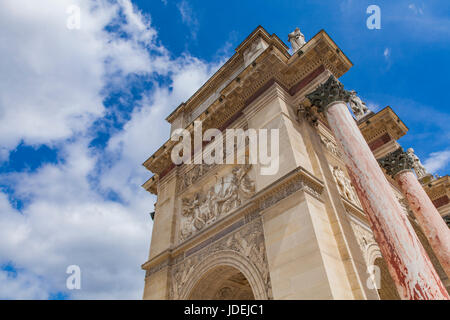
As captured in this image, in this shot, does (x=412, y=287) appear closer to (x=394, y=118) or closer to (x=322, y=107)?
(x=322, y=107)

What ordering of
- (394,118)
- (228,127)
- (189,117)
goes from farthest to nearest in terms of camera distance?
(189,117) < (394,118) < (228,127)

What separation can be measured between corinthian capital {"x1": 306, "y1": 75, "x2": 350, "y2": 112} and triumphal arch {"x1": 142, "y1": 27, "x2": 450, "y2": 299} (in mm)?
29

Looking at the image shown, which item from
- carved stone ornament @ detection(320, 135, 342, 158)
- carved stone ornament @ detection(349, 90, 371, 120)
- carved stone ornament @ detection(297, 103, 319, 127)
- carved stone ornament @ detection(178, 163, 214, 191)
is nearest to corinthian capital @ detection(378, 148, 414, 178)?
carved stone ornament @ detection(320, 135, 342, 158)

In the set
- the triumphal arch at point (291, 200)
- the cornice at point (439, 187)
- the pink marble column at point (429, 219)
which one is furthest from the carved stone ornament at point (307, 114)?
the cornice at point (439, 187)

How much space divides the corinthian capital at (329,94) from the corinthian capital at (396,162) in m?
3.75

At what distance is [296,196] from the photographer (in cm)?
632

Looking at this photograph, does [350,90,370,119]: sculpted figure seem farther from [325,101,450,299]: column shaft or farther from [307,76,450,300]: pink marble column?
[325,101,450,299]: column shaft

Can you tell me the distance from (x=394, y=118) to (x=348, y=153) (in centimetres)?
637

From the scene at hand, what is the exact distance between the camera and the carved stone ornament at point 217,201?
8.04 metres

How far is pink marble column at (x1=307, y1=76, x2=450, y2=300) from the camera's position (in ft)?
15.6

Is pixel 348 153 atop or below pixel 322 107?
below

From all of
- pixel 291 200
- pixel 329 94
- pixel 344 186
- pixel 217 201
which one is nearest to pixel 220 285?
pixel 217 201
